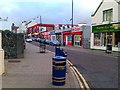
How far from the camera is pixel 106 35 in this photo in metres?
40.5

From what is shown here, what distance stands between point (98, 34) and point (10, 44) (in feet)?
76.3

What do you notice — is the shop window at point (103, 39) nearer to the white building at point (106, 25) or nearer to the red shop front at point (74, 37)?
the white building at point (106, 25)

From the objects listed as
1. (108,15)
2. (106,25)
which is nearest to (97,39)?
(106,25)

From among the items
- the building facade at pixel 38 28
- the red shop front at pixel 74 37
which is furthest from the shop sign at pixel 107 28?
the building facade at pixel 38 28

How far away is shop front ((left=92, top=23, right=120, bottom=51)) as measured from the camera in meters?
37.3

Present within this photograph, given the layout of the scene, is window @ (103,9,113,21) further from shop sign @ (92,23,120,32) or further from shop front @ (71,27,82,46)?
shop front @ (71,27,82,46)

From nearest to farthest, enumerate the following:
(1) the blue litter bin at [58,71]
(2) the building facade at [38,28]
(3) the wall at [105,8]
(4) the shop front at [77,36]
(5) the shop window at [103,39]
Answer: (1) the blue litter bin at [58,71] → (3) the wall at [105,8] → (5) the shop window at [103,39] → (4) the shop front at [77,36] → (2) the building facade at [38,28]

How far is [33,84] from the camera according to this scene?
10.4m

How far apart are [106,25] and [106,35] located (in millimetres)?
1562

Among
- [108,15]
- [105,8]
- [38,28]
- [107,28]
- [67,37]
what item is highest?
[105,8]

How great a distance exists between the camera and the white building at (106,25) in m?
37.4

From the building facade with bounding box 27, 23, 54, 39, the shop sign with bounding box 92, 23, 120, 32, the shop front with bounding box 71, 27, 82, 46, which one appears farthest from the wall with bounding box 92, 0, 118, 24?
the building facade with bounding box 27, 23, 54, 39

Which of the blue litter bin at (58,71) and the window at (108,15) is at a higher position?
the window at (108,15)

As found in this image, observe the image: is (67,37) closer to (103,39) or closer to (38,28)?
(103,39)
